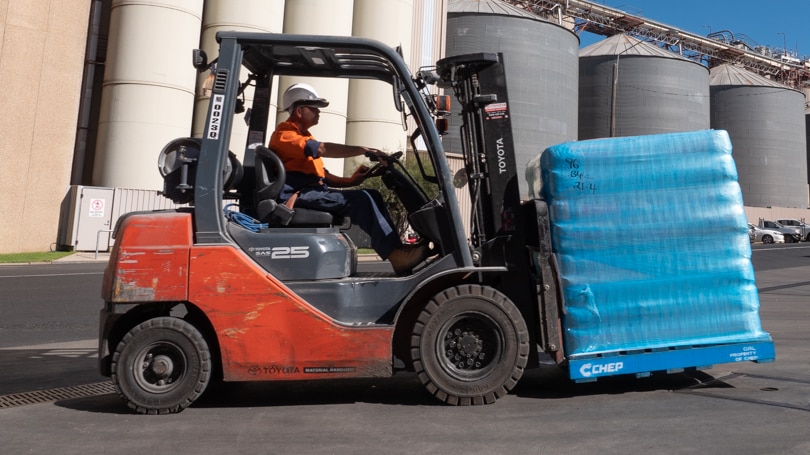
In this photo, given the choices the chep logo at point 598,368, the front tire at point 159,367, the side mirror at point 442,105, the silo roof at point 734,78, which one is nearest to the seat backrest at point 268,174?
the front tire at point 159,367

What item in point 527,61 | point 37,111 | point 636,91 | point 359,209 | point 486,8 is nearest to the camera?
point 359,209

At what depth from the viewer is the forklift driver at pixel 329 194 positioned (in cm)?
520

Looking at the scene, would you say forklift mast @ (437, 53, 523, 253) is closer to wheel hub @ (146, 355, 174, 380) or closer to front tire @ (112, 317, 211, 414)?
front tire @ (112, 317, 211, 414)

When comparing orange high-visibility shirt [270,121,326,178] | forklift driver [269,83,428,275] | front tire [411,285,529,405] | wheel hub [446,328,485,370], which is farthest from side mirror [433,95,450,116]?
Result: wheel hub [446,328,485,370]

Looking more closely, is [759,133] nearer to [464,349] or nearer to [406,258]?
[406,258]

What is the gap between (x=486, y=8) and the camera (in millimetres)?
40438

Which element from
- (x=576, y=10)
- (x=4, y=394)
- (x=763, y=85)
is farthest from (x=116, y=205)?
(x=763, y=85)

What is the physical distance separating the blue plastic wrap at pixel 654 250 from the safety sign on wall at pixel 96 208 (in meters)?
24.7

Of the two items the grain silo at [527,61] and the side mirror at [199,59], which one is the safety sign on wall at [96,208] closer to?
the grain silo at [527,61]

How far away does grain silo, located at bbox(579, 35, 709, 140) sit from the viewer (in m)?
47.2

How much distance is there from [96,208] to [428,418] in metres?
24.6

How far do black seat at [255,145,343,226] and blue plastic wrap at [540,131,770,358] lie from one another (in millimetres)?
1951

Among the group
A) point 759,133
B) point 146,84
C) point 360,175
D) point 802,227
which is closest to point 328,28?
point 146,84

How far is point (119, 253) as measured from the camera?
4.71m
